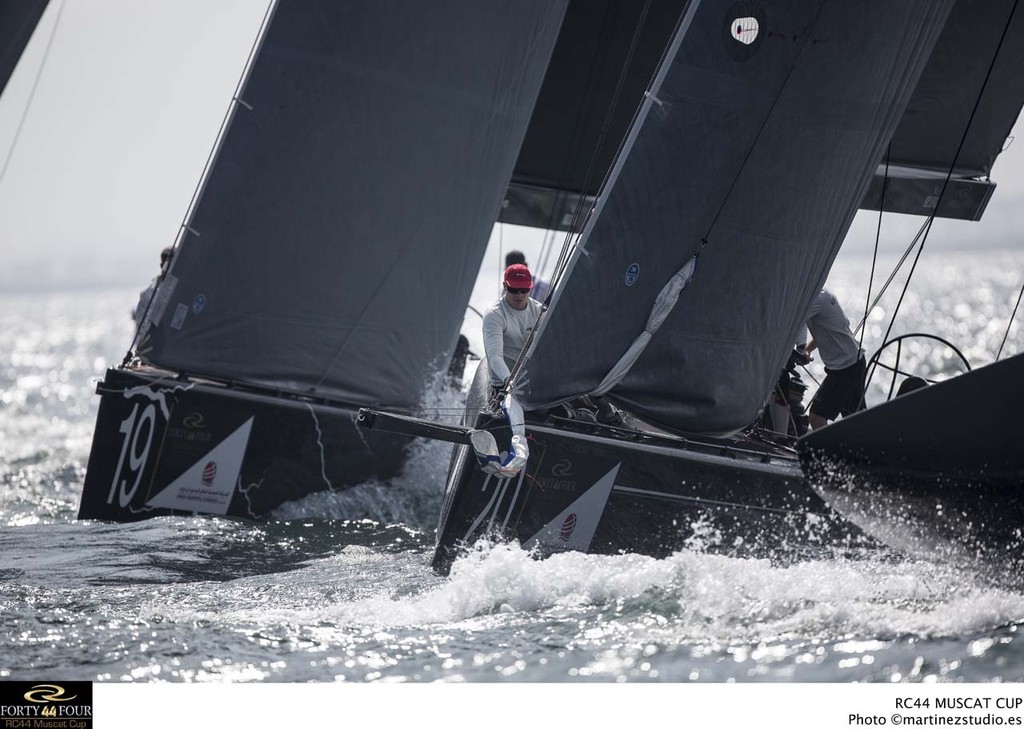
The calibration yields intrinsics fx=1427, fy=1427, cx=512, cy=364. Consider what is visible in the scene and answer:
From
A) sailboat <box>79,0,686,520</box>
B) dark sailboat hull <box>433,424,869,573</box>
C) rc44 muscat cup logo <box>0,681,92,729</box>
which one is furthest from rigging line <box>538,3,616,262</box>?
rc44 muscat cup logo <box>0,681,92,729</box>

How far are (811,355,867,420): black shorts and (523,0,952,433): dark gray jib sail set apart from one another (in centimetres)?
60

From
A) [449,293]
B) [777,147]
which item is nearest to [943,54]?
[777,147]

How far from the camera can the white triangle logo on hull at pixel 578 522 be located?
18.1 feet

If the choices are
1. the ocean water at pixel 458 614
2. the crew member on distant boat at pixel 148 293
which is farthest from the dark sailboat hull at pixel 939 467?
the crew member on distant boat at pixel 148 293

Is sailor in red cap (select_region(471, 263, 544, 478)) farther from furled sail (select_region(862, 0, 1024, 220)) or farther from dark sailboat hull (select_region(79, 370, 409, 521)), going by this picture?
furled sail (select_region(862, 0, 1024, 220))

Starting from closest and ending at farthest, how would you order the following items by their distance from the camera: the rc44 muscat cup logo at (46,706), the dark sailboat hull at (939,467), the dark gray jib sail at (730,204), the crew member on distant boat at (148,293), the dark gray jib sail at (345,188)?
the rc44 muscat cup logo at (46,706) < the dark sailboat hull at (939,467) < the dark gray jib sail at (730,204) < the dark gray jib sail at (345,188) < the crew member on distant boat at (148,293)

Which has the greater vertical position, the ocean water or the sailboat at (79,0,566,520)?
the sailboat at (79,0,566,520)

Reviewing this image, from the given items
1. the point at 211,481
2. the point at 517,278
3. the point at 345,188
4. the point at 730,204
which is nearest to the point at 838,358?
the point at 730,204

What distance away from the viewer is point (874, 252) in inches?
279

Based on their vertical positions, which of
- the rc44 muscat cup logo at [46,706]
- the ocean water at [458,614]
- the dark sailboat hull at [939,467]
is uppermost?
the dark sailboat hull at [939,467]

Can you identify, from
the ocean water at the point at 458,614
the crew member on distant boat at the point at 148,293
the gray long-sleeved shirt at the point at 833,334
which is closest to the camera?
the ocean water at the point at 458,614

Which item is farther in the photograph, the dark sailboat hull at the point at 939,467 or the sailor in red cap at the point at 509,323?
the sailor in red cap at the point at 509,323

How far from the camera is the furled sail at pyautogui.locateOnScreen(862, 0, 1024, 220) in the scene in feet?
24.7

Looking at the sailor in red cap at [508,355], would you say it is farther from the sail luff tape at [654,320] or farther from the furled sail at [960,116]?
the furled sail at [960,116]
